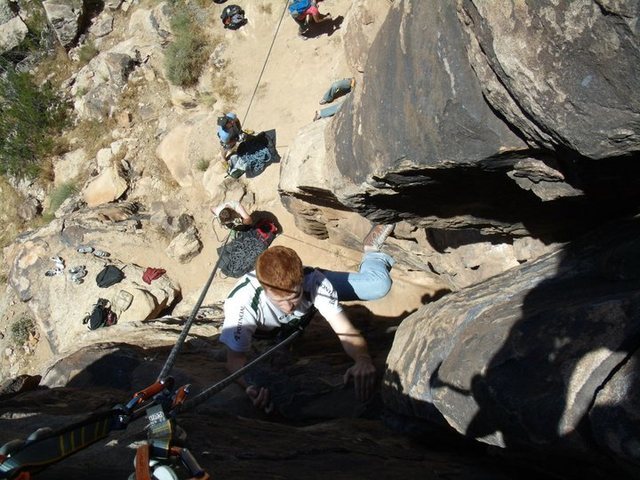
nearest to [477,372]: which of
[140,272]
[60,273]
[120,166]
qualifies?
[140,272]

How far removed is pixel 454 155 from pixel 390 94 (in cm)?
63

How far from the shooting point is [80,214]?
9.40 metres

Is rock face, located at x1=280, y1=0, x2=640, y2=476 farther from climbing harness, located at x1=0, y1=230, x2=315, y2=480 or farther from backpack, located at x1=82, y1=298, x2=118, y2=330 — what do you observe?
backpack, located at x1=82, y1=298, x2=118, y2=330

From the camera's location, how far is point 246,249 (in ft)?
25.2

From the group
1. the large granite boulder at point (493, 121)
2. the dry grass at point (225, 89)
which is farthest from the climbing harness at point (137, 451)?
the dry grass at point (225, 89)

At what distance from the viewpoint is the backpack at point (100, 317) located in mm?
7987

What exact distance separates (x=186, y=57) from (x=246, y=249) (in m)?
4.83

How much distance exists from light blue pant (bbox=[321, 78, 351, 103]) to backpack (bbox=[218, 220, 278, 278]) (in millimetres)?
2349

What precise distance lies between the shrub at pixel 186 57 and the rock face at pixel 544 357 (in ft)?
28.0

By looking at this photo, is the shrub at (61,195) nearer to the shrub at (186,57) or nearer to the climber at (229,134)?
the shrub at (186,57)

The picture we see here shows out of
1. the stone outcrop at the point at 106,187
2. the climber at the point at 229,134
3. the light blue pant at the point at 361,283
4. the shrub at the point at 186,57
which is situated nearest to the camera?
the light blue pant at the point at 361,283

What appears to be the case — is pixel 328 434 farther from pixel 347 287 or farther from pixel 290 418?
pixel 347 287

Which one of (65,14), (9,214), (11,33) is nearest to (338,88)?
(65,14)

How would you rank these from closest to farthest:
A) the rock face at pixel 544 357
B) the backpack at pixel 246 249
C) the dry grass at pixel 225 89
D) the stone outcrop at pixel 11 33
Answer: the rock face at pixel 544 357, the backpack at pixel 246 249, the dry grass at pixel 225 89, the stone outcrop at pixel 11 33
